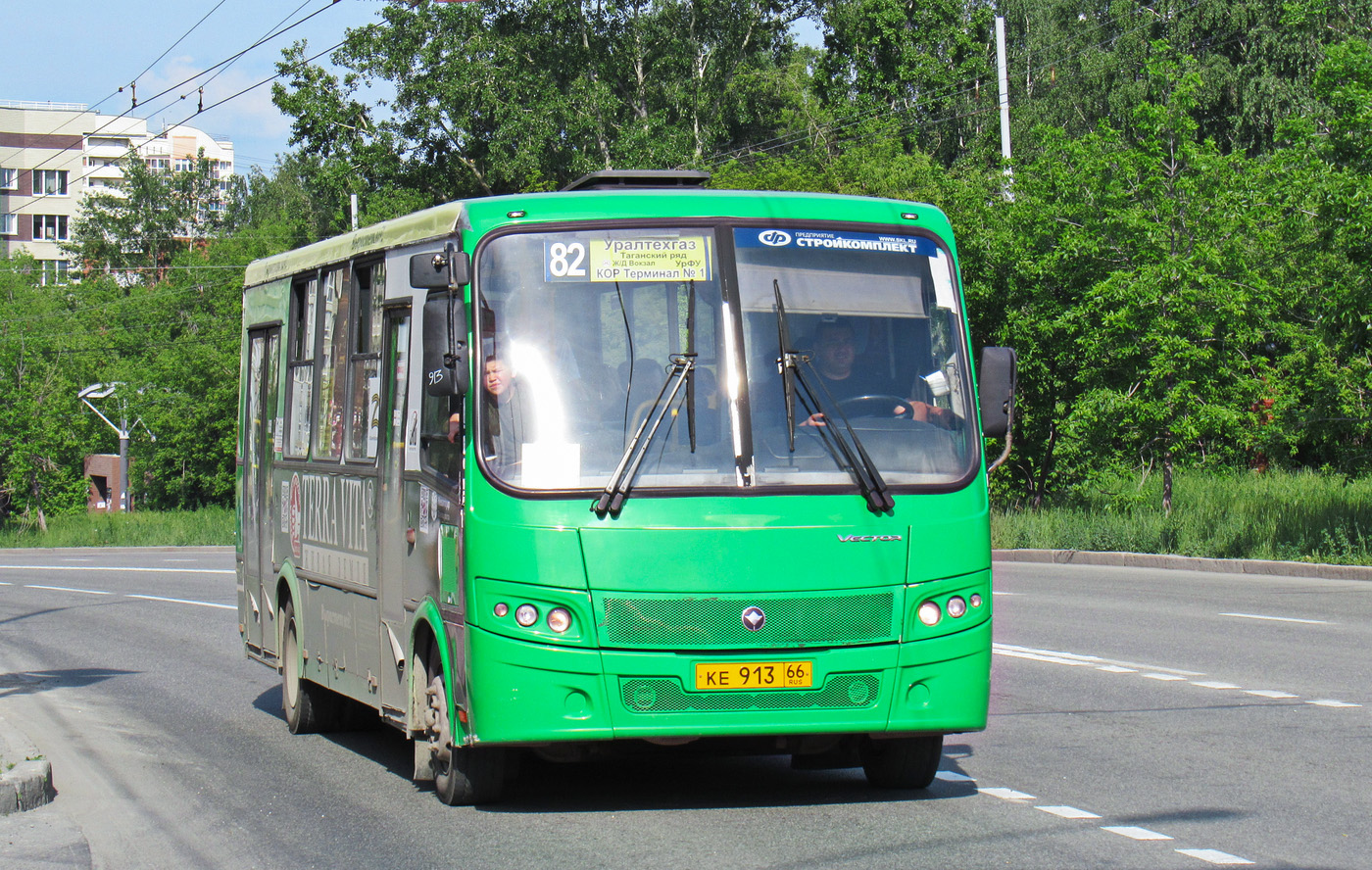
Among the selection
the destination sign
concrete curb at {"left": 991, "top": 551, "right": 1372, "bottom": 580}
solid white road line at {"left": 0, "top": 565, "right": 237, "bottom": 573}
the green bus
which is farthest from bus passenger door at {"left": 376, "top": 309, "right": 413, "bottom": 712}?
solid white road line at {"left": 0, "top": 565, "right": 237, "bottom": 573}

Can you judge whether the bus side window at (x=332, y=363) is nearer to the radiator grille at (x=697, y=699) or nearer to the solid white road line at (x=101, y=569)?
the radiator grille at (x=697, y=699)

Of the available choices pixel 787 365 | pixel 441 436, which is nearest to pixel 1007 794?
pixel 787 365

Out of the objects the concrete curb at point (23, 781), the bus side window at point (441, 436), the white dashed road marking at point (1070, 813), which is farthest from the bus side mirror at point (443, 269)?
the white dashed road marking at point (1070, 813)

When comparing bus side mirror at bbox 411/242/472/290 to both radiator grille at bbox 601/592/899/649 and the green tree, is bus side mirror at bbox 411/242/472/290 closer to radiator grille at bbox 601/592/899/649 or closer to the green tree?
radiator grille at bbox 601/592/899/649

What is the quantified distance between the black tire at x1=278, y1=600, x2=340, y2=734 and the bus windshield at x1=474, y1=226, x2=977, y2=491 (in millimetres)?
3735

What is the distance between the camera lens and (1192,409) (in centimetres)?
2523

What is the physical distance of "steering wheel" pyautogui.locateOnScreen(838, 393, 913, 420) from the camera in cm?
749

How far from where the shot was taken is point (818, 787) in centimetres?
810

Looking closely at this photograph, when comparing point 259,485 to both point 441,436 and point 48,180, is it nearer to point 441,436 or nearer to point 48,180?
point 441,436

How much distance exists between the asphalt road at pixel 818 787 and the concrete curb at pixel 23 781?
9 centimetres

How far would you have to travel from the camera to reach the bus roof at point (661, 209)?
761 cm

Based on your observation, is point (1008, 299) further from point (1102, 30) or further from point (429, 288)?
point (1102, 30)

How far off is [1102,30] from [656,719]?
177 ft

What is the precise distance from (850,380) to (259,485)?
5.65 m
